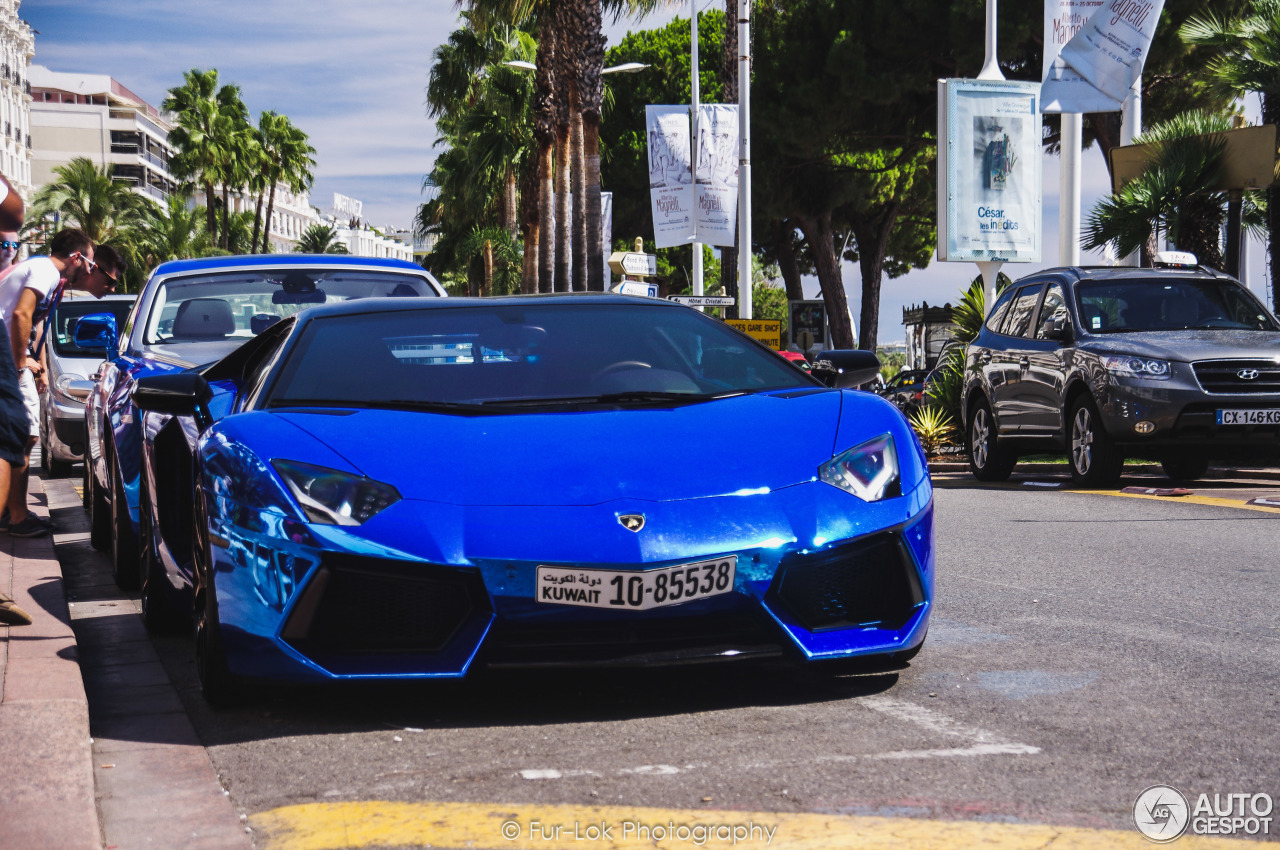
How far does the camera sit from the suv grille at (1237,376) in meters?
11.5

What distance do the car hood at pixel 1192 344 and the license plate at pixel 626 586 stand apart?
8.64 m

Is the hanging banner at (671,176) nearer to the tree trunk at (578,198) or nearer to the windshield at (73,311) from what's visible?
the tree trunk at (578,198)

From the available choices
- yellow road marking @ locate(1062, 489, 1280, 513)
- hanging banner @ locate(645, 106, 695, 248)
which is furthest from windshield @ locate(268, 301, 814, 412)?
hanging banner @ locate(645, 106, 695, 248)

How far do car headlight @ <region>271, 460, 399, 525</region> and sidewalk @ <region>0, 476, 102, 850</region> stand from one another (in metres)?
0.83

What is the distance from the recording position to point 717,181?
25953 mm

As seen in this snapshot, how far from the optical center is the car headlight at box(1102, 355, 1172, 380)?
11.6 metres

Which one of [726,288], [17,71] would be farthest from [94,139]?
[726,288]

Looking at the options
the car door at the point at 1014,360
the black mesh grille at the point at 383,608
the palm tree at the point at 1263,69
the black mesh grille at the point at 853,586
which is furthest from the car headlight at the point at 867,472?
the palm tree at the point at 1263,69

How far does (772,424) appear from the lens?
4.52 metres

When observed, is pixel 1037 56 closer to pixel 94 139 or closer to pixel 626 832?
pixel 626 832

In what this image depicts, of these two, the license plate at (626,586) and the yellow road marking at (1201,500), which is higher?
the license plate at (626,586)

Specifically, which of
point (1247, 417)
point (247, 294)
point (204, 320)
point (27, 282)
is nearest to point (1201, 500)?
point (1247, 417)

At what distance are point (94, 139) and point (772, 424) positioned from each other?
122m

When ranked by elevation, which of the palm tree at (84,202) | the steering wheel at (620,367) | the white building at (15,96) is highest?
the white building at (15,96)
